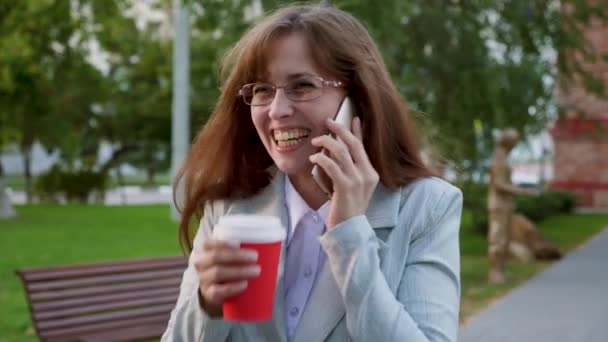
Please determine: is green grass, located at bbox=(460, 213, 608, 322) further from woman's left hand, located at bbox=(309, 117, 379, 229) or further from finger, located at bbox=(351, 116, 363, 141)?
woman's left hand, located at bbox=(309, 117, 379, 229)

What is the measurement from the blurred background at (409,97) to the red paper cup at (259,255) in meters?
0.89

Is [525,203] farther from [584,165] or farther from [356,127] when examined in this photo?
[356,127]

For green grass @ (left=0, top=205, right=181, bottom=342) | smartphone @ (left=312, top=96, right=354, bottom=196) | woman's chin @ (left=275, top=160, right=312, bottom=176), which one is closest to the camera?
smartphone @ (left=312, top=96, right=354, bottom=196)

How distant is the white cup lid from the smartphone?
25 cm

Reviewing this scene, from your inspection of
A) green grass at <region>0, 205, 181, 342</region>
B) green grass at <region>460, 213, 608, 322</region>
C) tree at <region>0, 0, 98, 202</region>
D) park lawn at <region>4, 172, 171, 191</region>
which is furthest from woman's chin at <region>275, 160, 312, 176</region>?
park lawn at <region>4, 172, 171, 191</region>

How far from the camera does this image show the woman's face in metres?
1.82

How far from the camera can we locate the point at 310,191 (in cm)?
198

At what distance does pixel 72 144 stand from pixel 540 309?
51.7 ft

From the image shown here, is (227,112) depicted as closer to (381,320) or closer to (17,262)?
(381,320)

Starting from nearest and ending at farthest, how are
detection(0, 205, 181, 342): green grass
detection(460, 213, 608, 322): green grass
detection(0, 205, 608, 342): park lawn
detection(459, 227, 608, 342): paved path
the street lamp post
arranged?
detection(459, 227, 608, 342): paved path < detection(0, 205, 181, 342): green grass < detection(0, 205, 608, 342): park lawn < detection(460, 213, 608, 322): green grass < the street lamp post

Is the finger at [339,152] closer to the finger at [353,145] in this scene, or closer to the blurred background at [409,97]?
the finger at [353,145]

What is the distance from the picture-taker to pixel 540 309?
29.5 ft

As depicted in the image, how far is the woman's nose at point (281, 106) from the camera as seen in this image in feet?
5.95

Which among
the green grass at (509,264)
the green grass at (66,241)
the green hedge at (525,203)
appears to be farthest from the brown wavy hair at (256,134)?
the green hedge at (525,203)
